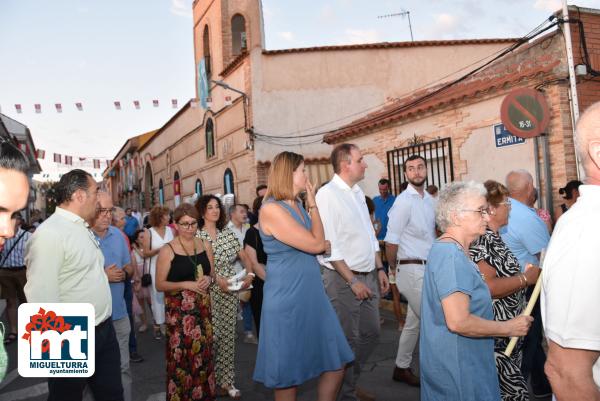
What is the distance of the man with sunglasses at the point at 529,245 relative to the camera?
174 inches

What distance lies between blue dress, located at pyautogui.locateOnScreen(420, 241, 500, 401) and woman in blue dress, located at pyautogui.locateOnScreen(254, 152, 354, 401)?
886 mm

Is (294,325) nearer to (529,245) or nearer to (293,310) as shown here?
(293,310)

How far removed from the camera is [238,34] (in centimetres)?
2489

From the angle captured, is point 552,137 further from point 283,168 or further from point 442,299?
→ point 442,299

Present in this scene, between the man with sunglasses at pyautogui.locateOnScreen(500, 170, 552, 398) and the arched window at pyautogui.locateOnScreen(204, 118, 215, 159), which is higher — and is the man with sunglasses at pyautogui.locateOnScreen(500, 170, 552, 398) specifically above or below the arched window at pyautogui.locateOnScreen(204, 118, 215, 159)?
below

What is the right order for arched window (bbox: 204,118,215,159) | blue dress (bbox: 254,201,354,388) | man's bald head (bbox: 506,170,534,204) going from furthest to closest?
arched window (bbox: 204,118,215,159), man's bald head (bbox: 506,170,534,204), blue dress (bbox: 254,201,354,388)

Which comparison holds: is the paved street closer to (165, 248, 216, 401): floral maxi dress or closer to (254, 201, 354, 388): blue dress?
(165, 248, 216, 401): floral maxi dress

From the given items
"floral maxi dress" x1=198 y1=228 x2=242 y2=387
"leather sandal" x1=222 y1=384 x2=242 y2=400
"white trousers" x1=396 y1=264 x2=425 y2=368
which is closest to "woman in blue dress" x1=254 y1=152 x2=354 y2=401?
"white trousers" x1=396 y1=264 x2=425 y2=368

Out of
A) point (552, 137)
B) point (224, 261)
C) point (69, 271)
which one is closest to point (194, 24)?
point (552, 137)

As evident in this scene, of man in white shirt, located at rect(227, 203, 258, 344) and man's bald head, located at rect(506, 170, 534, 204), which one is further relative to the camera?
man in white shirt, located at rect(227, 203, 258, 344)

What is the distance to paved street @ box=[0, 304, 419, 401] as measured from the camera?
5.16m

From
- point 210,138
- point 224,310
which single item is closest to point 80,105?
point 210,138

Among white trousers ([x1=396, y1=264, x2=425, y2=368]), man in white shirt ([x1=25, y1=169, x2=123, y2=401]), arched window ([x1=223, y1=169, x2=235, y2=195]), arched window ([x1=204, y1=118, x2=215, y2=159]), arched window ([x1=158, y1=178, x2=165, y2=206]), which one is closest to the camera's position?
man in white shirt ([x1=25, y1=169, x2=123, y2=401])

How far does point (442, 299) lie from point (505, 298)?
1.11 metres
